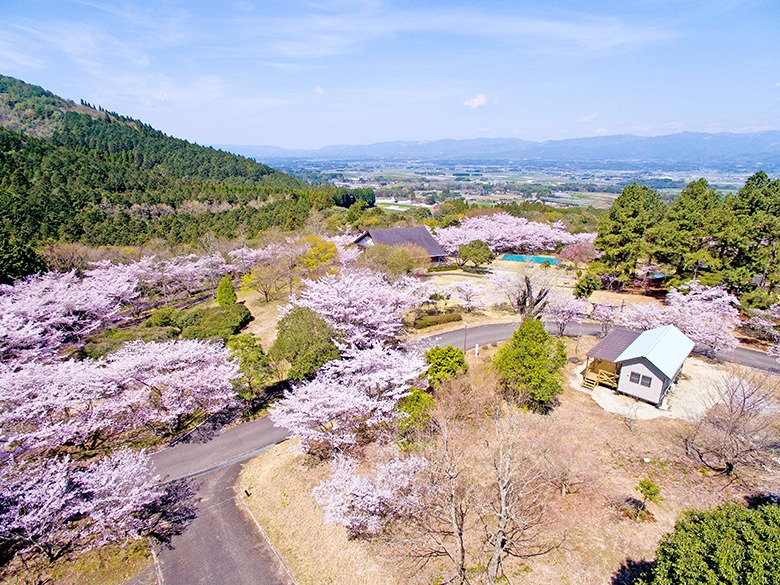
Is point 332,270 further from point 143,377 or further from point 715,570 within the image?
point 715,570

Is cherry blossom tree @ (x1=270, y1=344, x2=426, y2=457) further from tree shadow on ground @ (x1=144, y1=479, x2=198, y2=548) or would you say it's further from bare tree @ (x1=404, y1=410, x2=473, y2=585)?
tree shadow on ground @ (x1=144, y1=479, x2=198, y2=548)

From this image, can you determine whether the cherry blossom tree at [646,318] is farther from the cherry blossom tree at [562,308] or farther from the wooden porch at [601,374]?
the wooden porch at [601,374]

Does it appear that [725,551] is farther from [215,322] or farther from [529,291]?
[215,322]

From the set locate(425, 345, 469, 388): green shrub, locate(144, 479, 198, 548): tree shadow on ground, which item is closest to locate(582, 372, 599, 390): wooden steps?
locate(425, 345, 469, 388): green shrub

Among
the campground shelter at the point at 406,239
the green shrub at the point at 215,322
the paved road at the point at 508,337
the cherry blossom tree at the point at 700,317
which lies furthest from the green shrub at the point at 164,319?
the cherry blossom tree at the point at 700,317

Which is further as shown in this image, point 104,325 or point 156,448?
point 104,325

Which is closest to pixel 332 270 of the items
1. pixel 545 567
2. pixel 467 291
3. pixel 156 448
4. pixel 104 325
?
pixel 467 291

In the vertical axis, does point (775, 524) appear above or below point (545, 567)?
above
